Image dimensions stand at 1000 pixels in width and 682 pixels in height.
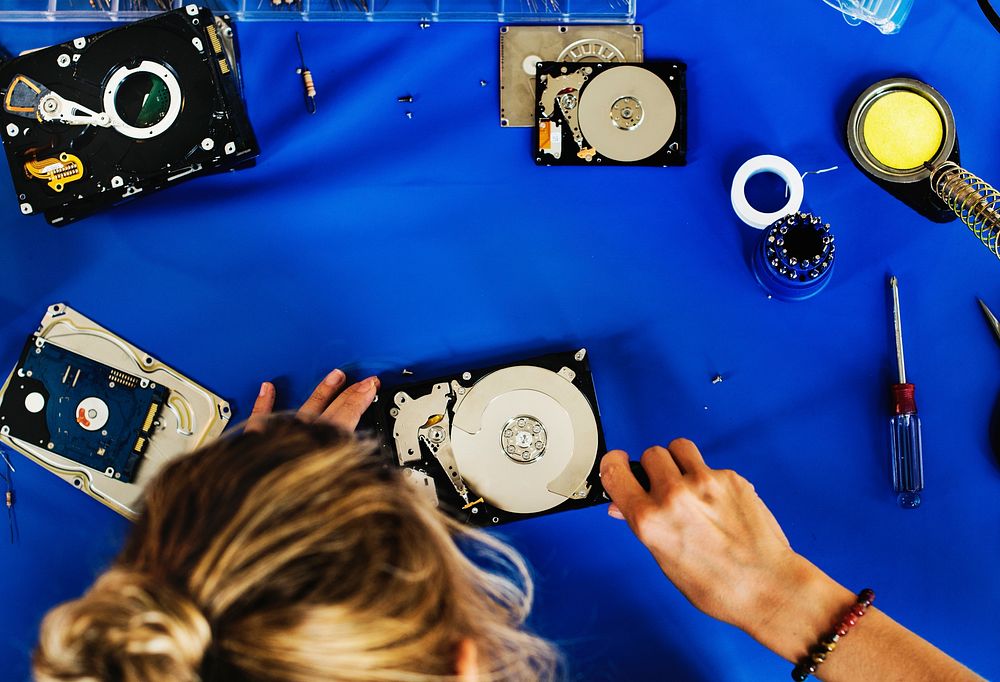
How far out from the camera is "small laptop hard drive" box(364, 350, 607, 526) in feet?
5.04

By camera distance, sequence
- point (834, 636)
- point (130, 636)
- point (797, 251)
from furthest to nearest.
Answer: point (797, 251) < point (834, 636) < point (130, 636)

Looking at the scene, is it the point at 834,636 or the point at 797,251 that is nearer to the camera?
the point at 834,636

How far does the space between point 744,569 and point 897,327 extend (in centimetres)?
66

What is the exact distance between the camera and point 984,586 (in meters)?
1.55

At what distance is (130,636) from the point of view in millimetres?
714

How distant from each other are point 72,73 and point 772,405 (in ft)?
5.22

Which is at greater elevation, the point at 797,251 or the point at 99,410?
the point at 797,251

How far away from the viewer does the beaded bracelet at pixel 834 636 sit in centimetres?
121

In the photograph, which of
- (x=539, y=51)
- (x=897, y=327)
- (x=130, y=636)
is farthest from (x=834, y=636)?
(x=539, y=51)

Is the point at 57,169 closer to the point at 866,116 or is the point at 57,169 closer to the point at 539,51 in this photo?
the point at 539,51

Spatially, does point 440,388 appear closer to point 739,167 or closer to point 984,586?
point 739,167

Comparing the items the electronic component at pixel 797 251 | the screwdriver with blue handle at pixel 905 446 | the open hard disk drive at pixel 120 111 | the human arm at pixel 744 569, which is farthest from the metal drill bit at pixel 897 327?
the open hard disk drive at pixel 120 111

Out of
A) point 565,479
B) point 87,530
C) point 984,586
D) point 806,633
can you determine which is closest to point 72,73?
point 87,530

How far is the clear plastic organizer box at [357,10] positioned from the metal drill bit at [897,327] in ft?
2.56
